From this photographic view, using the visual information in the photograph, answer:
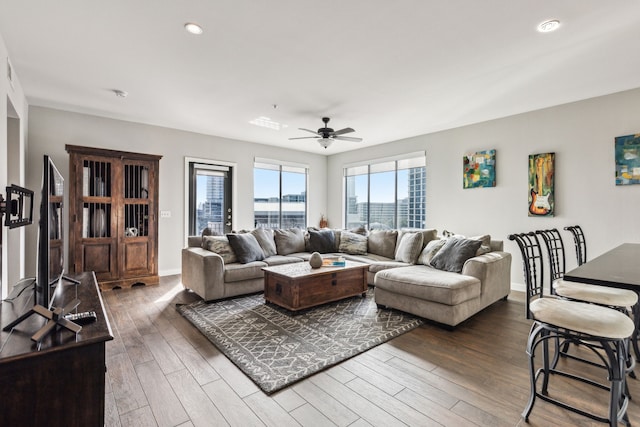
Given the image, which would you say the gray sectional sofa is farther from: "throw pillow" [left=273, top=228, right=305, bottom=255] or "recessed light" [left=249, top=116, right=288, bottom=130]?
"recessed light" [left=249, top=116, right=288, bottom=130]

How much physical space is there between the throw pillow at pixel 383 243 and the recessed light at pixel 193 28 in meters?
3.85

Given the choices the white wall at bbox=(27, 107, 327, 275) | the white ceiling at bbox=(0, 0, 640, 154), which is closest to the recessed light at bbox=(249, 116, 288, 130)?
the white ceiling at bbox=(0, 0, 640, 154)

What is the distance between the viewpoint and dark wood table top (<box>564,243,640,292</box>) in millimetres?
1348

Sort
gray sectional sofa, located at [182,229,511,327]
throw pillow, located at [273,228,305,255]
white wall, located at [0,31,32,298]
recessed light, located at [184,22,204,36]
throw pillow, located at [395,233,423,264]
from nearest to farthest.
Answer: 1. recessed light, located at [184,22,204,36]
2. gray sectional sofa, located at [182,229,511,327]
3. white wall, located at [0,31,32,298]
4. throw pillow, located at [395,233,423,264]
5. throw pillow, located at [273,228,305,255]

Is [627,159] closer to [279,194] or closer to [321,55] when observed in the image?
[321,55]

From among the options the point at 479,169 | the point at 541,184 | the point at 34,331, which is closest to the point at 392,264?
the point at 479,169

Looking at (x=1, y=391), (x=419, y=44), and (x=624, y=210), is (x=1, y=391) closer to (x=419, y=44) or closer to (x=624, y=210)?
(x=419, y=44)

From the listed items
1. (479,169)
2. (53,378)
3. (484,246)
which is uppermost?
(479,169)

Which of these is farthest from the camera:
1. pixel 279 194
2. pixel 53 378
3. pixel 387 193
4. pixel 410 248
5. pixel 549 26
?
pixel 279 194

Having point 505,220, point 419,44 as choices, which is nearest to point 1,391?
point 419,44

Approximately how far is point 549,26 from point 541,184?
8.48 feet

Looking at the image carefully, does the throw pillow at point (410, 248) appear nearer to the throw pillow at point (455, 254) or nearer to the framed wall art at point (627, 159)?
the throw pillow at point (455, 254)

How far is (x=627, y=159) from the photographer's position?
3.71 m

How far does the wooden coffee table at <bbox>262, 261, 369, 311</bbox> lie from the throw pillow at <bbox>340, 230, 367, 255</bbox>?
3.79ft
